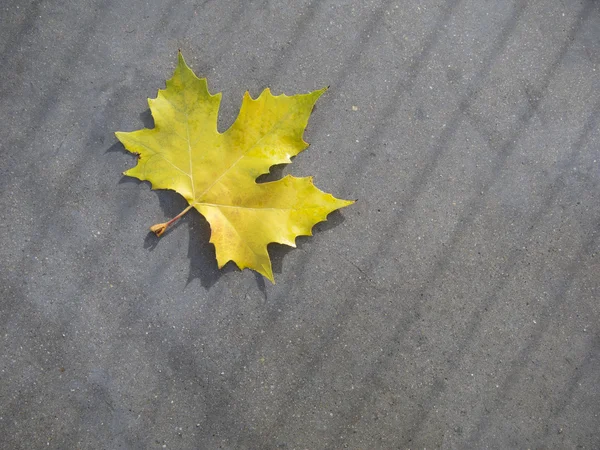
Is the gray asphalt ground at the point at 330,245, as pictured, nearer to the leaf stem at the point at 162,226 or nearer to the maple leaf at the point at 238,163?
the leaf stem at the point at 162,226

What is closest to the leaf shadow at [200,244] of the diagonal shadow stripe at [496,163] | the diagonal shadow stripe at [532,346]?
the diagonal shadow stripe at [496,163]

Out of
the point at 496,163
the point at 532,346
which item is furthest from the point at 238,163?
the point at 532,346

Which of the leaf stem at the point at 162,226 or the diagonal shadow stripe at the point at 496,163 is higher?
the diagonal shadow stripe at the point at 496,163

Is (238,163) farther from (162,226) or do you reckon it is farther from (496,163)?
(496,163)

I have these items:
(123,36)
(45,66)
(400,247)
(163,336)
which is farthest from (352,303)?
(45,66)

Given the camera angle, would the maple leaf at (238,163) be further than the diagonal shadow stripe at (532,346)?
No
